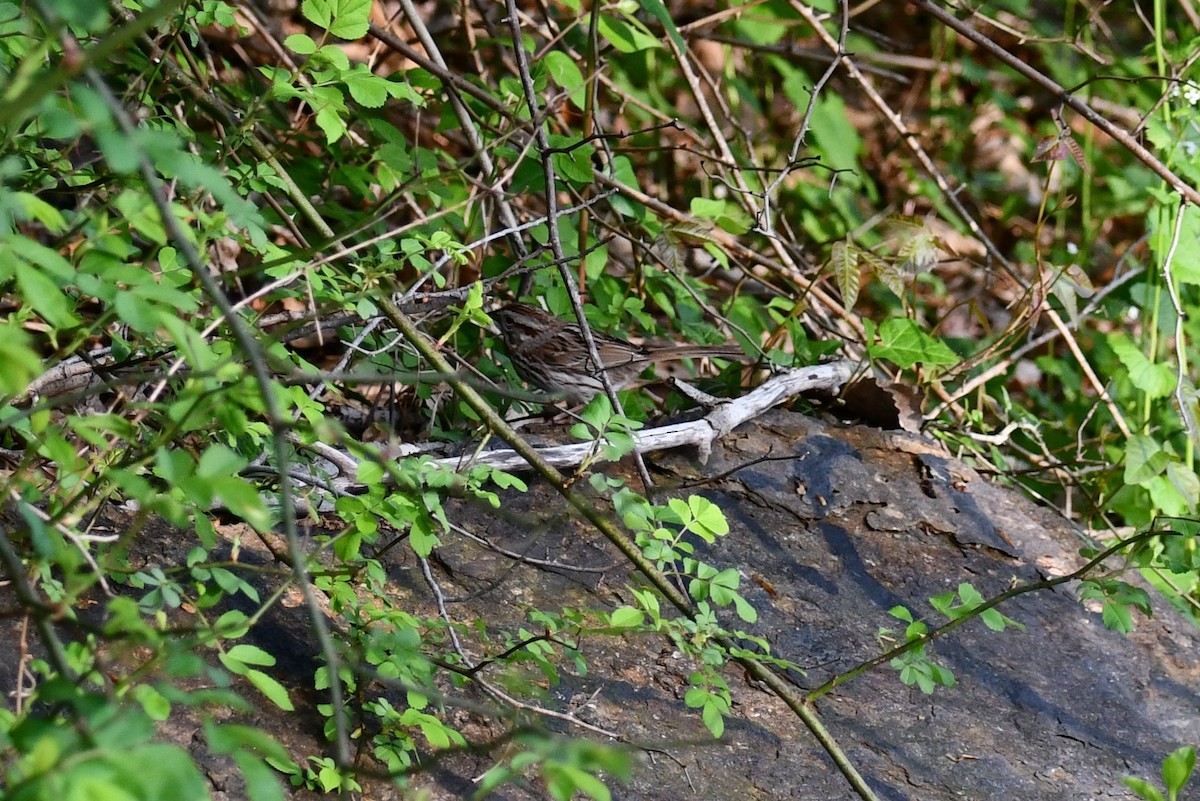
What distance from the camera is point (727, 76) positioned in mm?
6523

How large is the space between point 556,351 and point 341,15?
193 cm

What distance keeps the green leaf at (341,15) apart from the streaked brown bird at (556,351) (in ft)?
4.92

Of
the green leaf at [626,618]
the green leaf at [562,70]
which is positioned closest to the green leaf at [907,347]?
the green leaf at [562,70]

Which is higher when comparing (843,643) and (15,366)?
(15,366)

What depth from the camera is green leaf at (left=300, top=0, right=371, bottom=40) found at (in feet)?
9.81

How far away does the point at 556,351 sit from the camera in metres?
4.72

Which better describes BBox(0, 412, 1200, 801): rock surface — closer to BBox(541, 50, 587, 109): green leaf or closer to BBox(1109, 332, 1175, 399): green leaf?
BBox(1109, 332, 1175, 399): green leaf

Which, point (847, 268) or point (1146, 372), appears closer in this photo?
point (847, 268)

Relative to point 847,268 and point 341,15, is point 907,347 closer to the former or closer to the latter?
point 847,268

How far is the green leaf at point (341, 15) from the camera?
2.99m

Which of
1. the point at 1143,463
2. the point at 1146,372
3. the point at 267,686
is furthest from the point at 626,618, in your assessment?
the point at 1146,372

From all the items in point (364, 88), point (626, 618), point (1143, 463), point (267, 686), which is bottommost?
point (1143, 463)

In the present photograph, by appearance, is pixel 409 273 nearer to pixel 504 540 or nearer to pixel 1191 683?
pixel 504 540

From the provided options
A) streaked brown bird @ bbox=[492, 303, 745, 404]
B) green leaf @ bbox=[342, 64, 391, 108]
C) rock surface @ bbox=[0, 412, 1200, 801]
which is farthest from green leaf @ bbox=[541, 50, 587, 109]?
rock surface @ bbox=[0, 412, 1200, 801]
